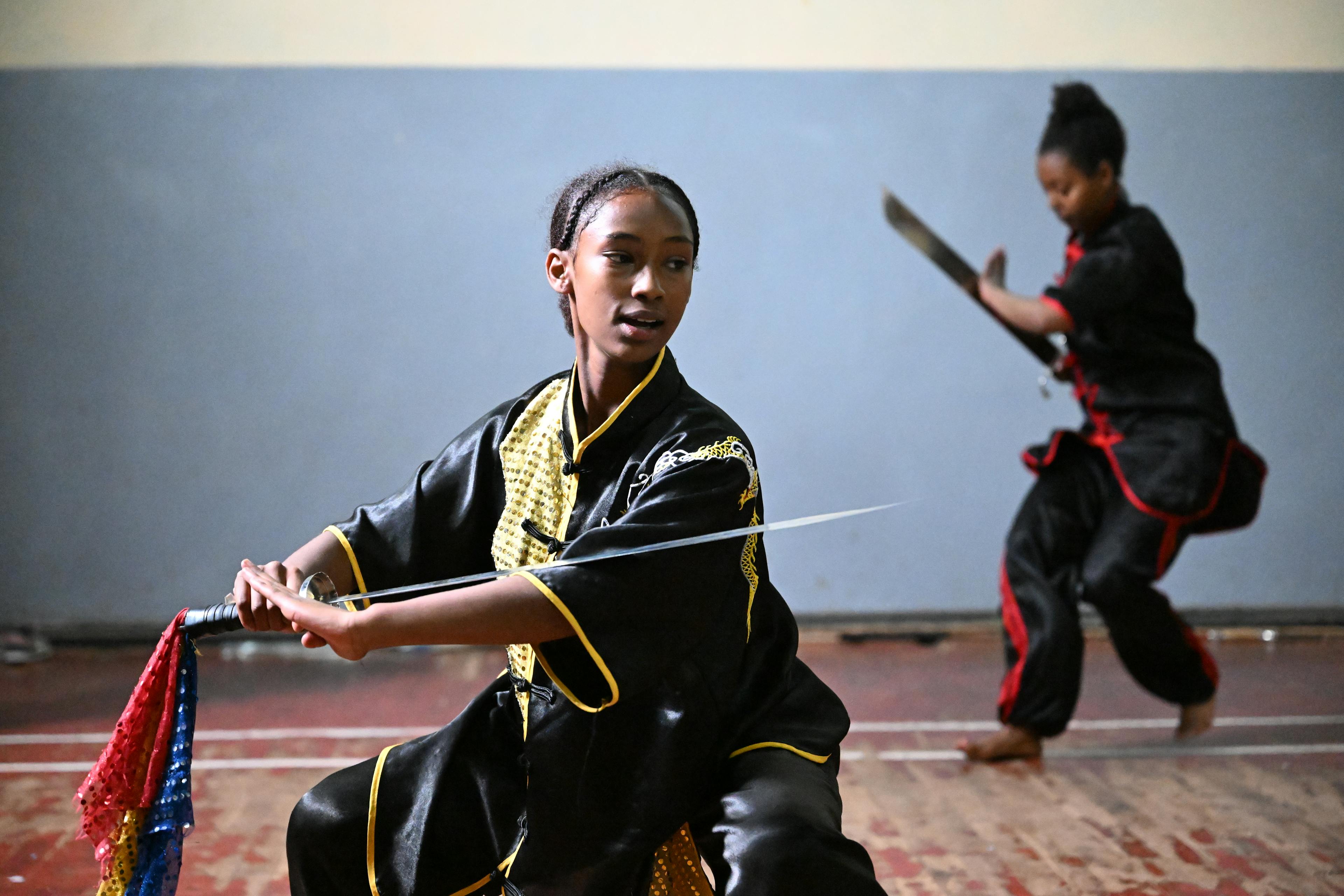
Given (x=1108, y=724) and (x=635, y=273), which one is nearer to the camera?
(x=635, y=273)

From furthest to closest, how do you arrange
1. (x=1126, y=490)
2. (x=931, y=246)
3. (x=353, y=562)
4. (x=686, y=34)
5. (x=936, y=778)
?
(x=686, y=34), (x=931, y=246), (x=1126, y=490), (x=936, y=778), (x=353, y=562)

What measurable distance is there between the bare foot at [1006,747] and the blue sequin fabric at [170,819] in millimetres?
2210

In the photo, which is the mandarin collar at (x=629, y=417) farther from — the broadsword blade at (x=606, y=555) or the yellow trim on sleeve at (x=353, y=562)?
the yellow trim on sleeve at (x=353, y=562)

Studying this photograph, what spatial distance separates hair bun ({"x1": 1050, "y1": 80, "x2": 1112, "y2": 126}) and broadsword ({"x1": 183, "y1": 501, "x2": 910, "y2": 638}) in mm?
2364

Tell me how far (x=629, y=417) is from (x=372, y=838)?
26.1 inches

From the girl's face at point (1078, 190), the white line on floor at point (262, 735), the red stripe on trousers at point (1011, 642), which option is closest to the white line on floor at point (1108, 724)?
the red stripe on trousers at point (1011, 642)

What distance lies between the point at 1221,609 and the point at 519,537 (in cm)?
408

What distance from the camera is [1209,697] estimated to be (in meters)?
3.46

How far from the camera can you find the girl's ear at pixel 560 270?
177cm

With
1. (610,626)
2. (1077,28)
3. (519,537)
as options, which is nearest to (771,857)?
(610,626)

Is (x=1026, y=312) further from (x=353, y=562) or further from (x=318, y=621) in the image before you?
(x=318, y=621)

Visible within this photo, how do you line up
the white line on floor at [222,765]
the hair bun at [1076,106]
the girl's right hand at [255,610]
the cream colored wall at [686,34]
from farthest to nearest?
the cream colored wall at [686,34] → the hair bun at [1076,106] → the white line on floor at [222,765] → the girl's right hand at [255,610]

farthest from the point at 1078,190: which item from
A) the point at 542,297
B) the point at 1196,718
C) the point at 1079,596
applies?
the point at 542,297

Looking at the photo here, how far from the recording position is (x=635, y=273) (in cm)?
165
